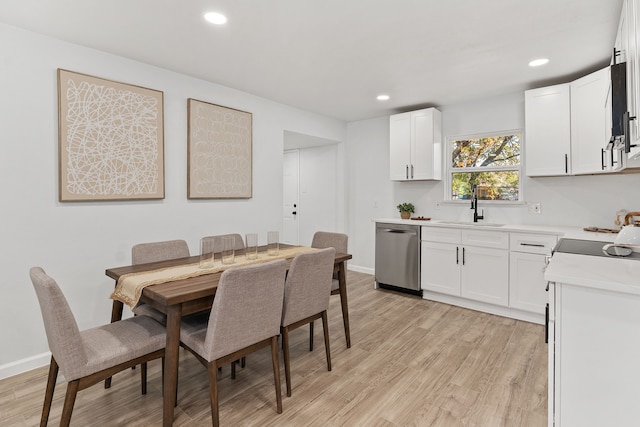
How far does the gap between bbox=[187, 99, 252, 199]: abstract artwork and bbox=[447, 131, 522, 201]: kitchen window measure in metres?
2.69

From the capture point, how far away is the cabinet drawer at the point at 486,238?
3383 millimetres

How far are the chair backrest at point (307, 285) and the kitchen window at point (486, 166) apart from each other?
2.76m

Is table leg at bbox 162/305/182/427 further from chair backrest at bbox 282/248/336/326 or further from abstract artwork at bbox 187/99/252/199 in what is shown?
abstract artwork at bbox 187/99/252/199

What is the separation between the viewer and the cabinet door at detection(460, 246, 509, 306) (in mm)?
3400

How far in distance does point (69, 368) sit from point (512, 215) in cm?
425

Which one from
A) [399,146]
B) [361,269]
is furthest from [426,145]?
[361,269]

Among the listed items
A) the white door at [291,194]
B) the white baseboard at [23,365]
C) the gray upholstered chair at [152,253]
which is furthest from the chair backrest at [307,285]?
the white door at [291,194]

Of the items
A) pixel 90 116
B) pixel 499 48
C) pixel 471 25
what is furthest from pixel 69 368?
pixel 499 48

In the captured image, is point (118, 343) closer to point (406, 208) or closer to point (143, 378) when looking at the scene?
point (143, 378)

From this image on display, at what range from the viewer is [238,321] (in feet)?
5.67

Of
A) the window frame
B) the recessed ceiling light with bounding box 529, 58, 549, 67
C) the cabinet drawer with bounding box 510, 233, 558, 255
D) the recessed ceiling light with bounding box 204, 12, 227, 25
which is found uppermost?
the recessed ceiling light with bounding box 529, 58, 549, 67

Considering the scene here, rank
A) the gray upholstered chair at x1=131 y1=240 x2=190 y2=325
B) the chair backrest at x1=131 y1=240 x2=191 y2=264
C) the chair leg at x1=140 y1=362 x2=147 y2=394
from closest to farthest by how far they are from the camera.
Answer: the chair leg at x1=140 y1=362 x2=147 y2=394
the gray upholstered chair at x1=131 y1=240 x2=190 y2=325
the chair backrest at x1=131 y1=240 x2=191 y2=264

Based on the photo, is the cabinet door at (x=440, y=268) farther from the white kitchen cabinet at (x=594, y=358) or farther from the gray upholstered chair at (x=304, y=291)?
the white kitchen cabinet at (x=594, y=358)

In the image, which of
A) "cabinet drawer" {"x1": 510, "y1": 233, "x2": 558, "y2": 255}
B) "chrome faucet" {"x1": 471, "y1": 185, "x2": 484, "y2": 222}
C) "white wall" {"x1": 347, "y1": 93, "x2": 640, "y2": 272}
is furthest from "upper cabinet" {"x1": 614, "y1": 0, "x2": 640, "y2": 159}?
"chrome faucet" {"x1": 471, "y1": 185, "x2": 484, "y2": 222}
